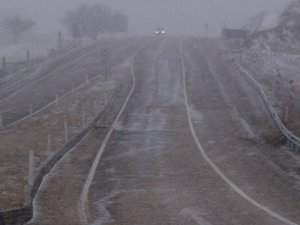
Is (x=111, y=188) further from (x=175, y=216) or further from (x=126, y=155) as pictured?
(x=126, y=155)

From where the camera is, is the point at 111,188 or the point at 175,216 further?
→ the point at 111,188

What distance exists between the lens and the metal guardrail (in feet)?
74.4

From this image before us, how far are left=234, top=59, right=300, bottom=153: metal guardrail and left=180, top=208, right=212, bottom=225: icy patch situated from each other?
8.32m

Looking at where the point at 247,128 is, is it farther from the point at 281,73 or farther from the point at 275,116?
Result: the point at 281,73

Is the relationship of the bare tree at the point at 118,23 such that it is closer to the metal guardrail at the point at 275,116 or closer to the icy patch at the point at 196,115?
the metal guardrail at the point at 275,116

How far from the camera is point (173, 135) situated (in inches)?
1069

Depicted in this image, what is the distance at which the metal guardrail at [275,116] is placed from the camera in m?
22.7

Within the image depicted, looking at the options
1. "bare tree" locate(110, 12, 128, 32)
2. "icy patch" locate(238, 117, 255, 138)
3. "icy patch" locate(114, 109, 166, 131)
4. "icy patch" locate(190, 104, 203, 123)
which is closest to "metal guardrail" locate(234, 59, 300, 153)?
"icy patch" locate(238, 117, 255, 138)

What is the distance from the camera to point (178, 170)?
1998 centimetres

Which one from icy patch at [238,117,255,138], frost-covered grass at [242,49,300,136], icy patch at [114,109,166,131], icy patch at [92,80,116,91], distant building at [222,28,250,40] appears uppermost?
distant building at [222,28,250,40]

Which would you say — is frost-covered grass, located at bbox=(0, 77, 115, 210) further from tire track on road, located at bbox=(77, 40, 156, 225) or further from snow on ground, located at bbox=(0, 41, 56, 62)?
snow on ground, located at bbox=(0, 41, 56, 62)

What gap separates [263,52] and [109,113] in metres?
23.6

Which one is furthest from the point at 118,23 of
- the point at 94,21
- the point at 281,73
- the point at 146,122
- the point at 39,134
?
the point at 39,134

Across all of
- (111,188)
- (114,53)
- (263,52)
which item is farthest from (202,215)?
(114,53)
